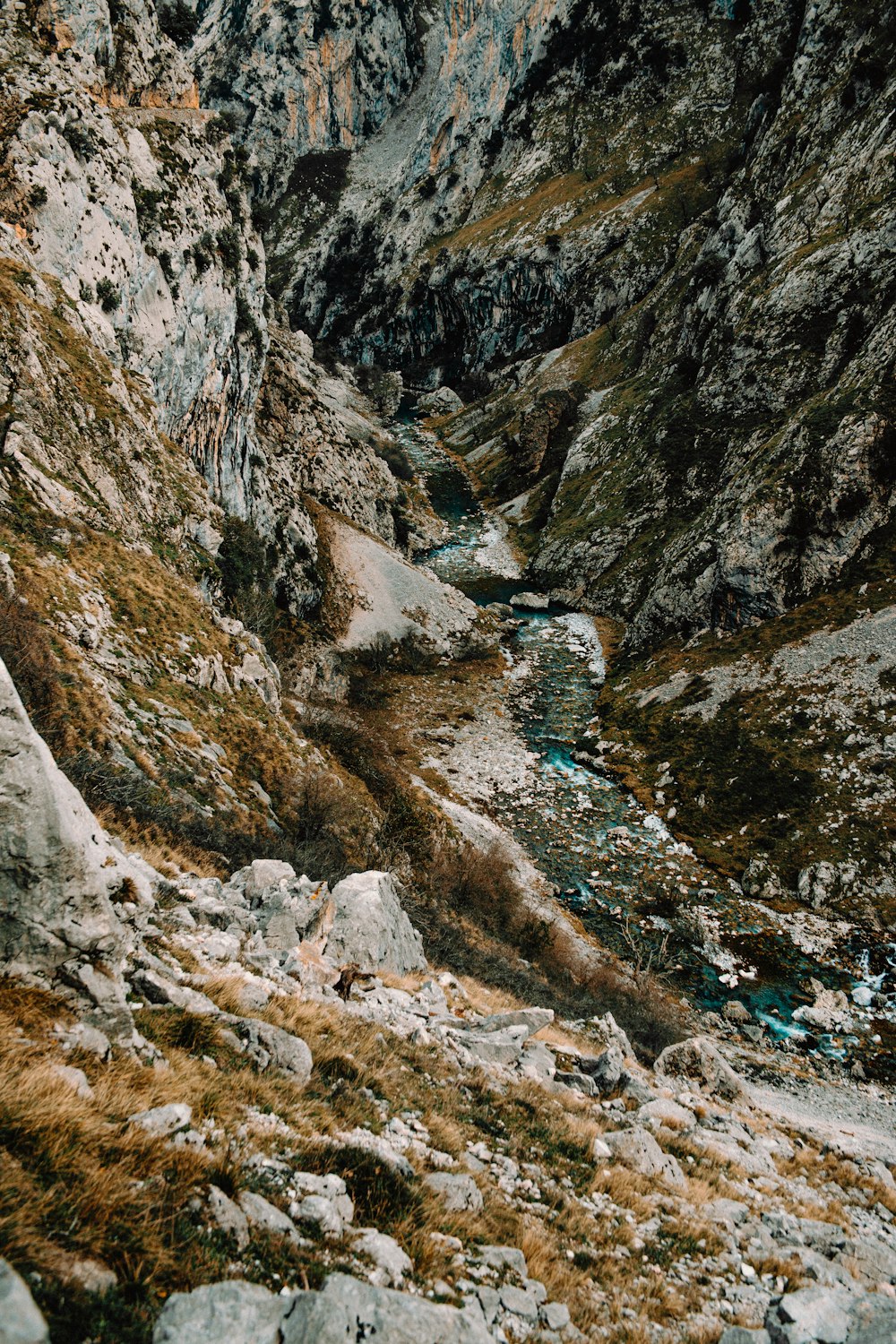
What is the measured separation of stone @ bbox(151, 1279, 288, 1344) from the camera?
339cm

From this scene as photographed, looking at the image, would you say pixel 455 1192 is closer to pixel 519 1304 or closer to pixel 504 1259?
pixel 504 1259

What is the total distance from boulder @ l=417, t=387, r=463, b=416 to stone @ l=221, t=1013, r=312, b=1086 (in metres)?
166

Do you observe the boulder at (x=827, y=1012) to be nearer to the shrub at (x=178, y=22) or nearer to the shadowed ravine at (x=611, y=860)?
the shadowed ravine at (x=611, y=860)

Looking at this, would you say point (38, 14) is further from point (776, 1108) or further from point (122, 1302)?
point (776, 1108)

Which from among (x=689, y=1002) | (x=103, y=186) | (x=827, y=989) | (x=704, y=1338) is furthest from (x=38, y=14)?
(x=827, y=989)

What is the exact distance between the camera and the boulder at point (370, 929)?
15.1 m

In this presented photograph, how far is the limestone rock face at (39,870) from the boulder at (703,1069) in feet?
60.5

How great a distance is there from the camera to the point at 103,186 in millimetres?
35156

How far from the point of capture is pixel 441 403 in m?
162

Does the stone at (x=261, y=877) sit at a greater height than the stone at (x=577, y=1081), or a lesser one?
greater

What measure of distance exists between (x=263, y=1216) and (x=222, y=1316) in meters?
1.11

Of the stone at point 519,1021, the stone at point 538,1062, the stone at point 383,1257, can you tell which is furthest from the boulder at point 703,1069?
the stone at point 383,1257

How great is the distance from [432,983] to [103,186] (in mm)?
43298

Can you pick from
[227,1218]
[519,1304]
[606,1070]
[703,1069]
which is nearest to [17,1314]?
[227,1218]
